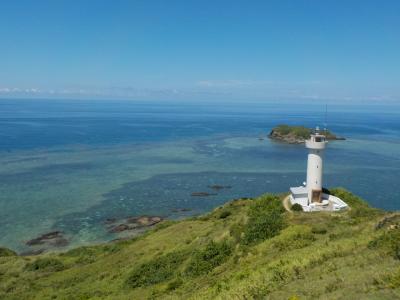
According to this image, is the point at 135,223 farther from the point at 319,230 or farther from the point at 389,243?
the point at 389,243

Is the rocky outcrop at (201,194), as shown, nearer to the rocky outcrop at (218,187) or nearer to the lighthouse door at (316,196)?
the rocky outcrop at (218,187)

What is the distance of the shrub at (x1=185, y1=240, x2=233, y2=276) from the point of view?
2753cm

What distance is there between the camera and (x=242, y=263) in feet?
81.3

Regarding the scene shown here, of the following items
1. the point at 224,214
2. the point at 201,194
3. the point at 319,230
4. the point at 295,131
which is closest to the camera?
the point at 319,230

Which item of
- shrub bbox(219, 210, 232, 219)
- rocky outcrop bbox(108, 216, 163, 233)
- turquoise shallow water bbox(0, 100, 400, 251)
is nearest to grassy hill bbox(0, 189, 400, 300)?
shrub bbox(219, 210, 232, 219)

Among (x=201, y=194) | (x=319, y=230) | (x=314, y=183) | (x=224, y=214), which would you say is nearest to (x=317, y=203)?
(x=314, y=183)

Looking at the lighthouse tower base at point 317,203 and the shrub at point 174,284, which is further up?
the lighthouse tower base at point 317,203

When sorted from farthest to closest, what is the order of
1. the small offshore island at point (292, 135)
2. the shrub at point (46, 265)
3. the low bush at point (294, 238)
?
the small offshore island at point (292, 135), the shrub at point (46, 265), the low bush at point (294, 238)

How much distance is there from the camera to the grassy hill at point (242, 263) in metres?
16.2

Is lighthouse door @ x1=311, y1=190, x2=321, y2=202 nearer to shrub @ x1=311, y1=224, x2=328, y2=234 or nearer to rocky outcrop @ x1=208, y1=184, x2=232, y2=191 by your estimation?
shrub @ x1=311, y1=224, x2=328, y2=234

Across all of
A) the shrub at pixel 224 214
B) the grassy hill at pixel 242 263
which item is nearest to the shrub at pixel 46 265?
the grassy hill at pixel 242 263

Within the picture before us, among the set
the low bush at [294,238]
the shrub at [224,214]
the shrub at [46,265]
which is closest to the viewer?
the low bush at [294,238]

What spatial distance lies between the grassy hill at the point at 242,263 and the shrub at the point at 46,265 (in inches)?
4.0

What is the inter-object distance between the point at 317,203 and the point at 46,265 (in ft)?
89.9
